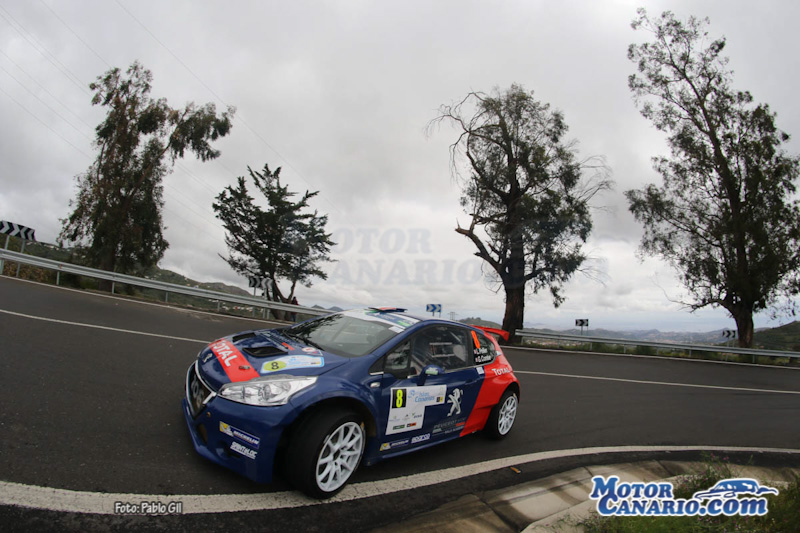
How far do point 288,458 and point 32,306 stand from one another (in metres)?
9.22

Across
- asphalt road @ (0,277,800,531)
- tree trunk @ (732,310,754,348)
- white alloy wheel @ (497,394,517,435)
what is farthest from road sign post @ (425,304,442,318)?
tree trunk @ (732,310,754,348)

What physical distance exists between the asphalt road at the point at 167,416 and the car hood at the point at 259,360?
73 centimetres

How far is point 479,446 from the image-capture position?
521 cm

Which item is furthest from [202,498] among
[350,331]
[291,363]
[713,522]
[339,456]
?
[713,522]

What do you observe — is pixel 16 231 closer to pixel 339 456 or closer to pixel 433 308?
pixel 433 308

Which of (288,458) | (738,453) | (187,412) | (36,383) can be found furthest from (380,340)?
(738,453)

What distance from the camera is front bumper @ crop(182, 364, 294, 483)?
3.18 m

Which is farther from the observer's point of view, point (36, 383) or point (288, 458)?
point (36, 383)

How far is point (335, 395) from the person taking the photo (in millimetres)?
3434

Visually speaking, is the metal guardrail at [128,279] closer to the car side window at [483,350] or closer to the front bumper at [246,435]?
the car side window at [483,350]

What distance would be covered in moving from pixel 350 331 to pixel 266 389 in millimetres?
1392

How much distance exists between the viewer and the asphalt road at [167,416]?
3.18 m

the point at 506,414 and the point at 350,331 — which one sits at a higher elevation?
the point at 350,331

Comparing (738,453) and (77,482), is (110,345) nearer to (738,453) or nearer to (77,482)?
(77,482)
